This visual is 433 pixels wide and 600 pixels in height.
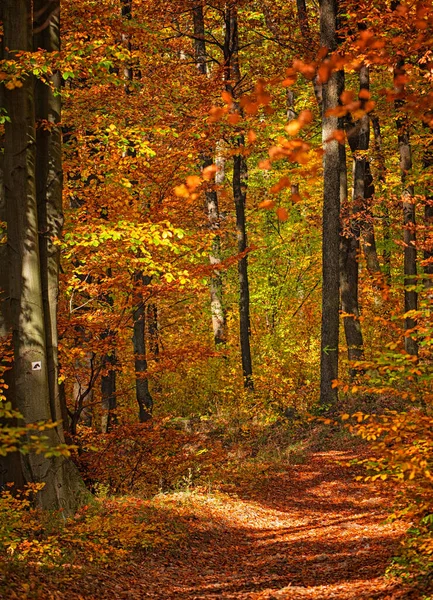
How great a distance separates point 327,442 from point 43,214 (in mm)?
9122

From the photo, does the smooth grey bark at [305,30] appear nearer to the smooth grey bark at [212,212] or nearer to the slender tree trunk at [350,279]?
the slender tree trunk at [350,279]

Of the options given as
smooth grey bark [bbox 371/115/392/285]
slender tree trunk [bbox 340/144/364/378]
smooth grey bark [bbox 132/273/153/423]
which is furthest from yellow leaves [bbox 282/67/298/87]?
smooth grey bark [bbox 371/115/392/285]

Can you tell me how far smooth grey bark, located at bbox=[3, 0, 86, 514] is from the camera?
26.5 ft

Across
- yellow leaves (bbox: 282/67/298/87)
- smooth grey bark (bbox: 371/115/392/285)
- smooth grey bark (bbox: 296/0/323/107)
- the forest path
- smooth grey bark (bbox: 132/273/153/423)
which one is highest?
smooth grey bark (bbox: 296/0/323/107)

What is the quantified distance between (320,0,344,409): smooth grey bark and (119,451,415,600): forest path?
121 inches

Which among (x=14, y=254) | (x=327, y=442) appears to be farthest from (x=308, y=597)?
(x=327, y=442)

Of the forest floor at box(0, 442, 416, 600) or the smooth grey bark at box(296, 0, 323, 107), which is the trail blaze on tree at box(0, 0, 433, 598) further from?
the forest floor at box(0, 442, 416, 600)

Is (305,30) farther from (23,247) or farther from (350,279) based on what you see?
(23,247)

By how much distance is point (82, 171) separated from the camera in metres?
11.2

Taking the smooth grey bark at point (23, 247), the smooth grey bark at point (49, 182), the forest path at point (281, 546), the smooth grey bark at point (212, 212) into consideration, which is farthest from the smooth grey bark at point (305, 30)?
the smooth grey bark at point (23, 247)

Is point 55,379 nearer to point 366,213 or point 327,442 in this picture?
point 327,442

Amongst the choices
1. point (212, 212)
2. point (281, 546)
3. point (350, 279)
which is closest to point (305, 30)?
point (212, 212)

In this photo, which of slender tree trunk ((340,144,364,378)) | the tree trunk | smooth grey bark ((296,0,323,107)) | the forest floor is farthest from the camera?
the tree trunk

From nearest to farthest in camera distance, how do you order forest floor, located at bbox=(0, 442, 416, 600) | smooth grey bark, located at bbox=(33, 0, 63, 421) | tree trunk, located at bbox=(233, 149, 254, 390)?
forest floor, located at bbox=(0, 442, 416, 600) → smooth grey bark, located at bbox=(33, 0, 63, 421) → tree trunk, located at bbox=(233, 149, 254, 390)
